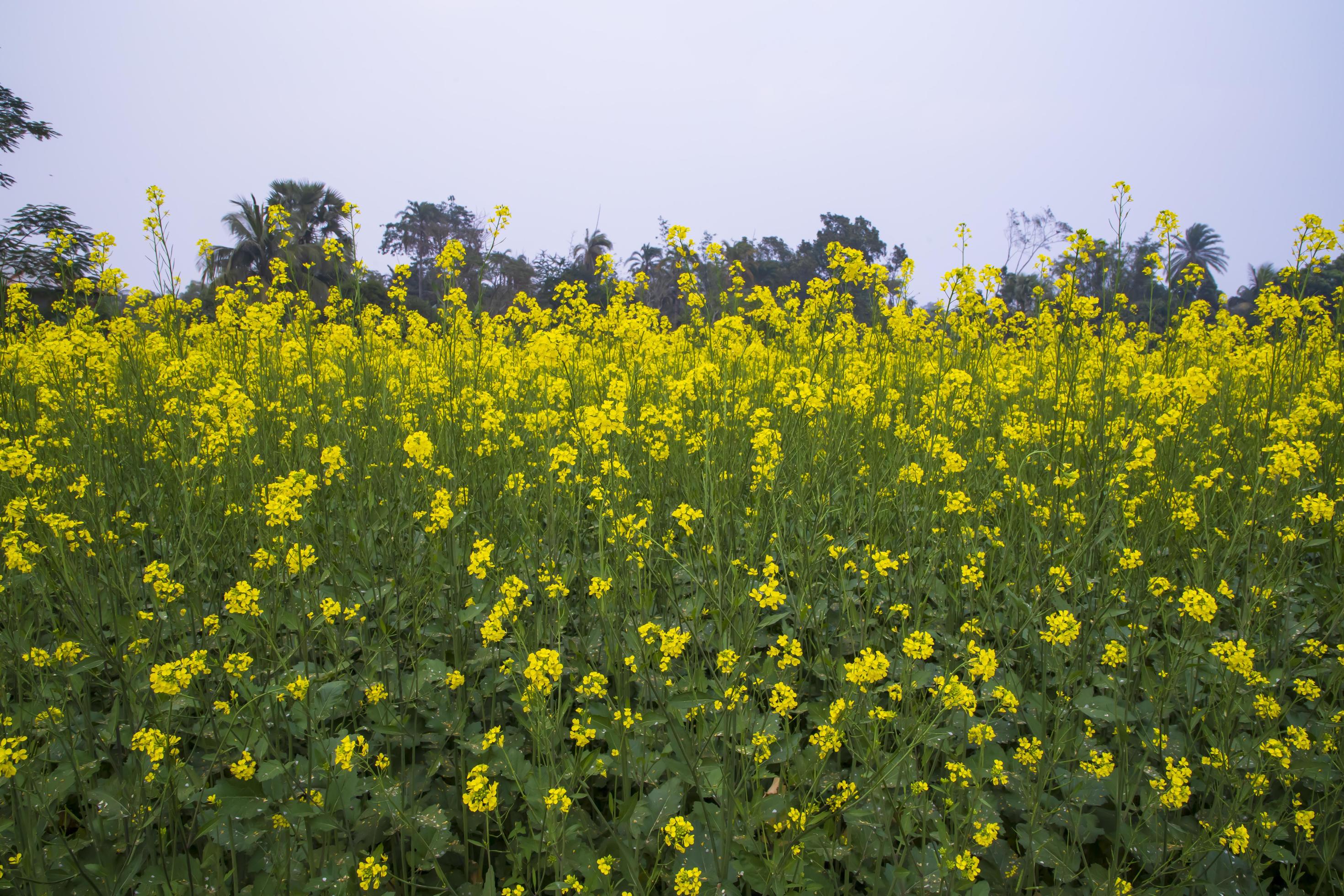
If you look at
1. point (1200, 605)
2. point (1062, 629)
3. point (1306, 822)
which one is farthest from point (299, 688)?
point (1306, 822)

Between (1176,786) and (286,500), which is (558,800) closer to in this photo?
(286,500)

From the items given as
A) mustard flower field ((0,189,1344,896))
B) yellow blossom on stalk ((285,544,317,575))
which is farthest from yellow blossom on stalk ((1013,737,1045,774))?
yellow blossom on stalk ((285,544,317,575))

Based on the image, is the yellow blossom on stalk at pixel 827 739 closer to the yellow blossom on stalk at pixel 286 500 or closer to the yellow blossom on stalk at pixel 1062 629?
the yellow blossom on stalk at pixel 1062 629

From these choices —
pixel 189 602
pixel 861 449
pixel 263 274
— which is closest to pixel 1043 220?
pixel 861 449

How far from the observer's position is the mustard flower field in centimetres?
154

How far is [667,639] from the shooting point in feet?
4.99

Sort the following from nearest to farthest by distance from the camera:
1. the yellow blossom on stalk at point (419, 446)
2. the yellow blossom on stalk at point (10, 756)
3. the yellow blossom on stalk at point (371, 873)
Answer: the yellow blossom on stalk at point (10, 756)
the yellow blossom on stalk at point (371, 873)
the yellow blossom on stalk at point (419, 446)

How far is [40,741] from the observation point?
76.4 inches

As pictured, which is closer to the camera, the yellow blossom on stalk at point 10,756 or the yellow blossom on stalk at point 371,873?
the yellow blossom on stalk at point 10,756

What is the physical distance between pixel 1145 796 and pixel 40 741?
3.35 metres

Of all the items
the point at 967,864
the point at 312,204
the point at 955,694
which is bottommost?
the point at 967,864

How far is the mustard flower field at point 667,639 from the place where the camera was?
154 cm

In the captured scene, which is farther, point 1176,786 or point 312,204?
point 312,204

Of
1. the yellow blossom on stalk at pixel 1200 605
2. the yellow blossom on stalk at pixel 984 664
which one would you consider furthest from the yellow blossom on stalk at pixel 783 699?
the yellow blossom on stalk at pixel 1200 605
